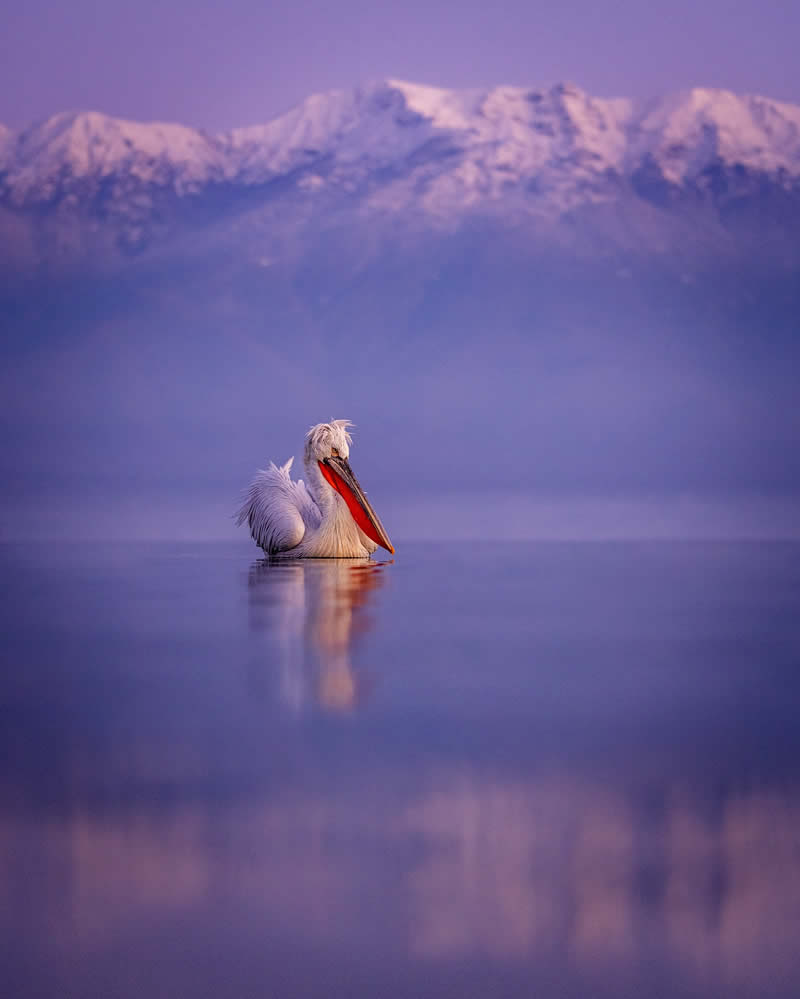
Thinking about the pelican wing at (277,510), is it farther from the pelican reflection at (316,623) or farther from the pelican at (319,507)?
the pelican reflection at (316,623)

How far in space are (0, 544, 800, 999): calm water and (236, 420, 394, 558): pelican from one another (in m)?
4.43

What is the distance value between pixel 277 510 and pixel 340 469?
68cm

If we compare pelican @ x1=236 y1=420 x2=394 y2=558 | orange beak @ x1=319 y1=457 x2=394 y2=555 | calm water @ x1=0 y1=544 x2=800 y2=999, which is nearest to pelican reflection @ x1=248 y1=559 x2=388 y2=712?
calm water @ x1=0 y1=544 x2=800 y2=999

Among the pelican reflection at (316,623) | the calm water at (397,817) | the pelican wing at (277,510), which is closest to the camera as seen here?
the calm water at (397,817)

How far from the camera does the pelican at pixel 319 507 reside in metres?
9.34

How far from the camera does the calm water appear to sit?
1.51 metres

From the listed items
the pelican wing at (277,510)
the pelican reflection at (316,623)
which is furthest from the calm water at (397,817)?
the pelican wing at (277,510)

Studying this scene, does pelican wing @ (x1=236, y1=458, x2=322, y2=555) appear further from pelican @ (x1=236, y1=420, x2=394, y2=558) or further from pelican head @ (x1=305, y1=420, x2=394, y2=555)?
pelican head @ (x1=305, y1=420, x2=394, y2=555)

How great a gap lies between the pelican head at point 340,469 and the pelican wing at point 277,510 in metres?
0.31

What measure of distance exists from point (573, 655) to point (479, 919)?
2.89 m

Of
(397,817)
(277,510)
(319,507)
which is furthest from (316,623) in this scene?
(319,507)

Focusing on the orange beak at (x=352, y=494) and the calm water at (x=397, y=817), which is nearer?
the calm water at (x=397, y=817)

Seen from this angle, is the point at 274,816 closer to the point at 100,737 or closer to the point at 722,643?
the point at 100,737

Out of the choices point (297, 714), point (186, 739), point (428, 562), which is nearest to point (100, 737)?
point (186, 739)
